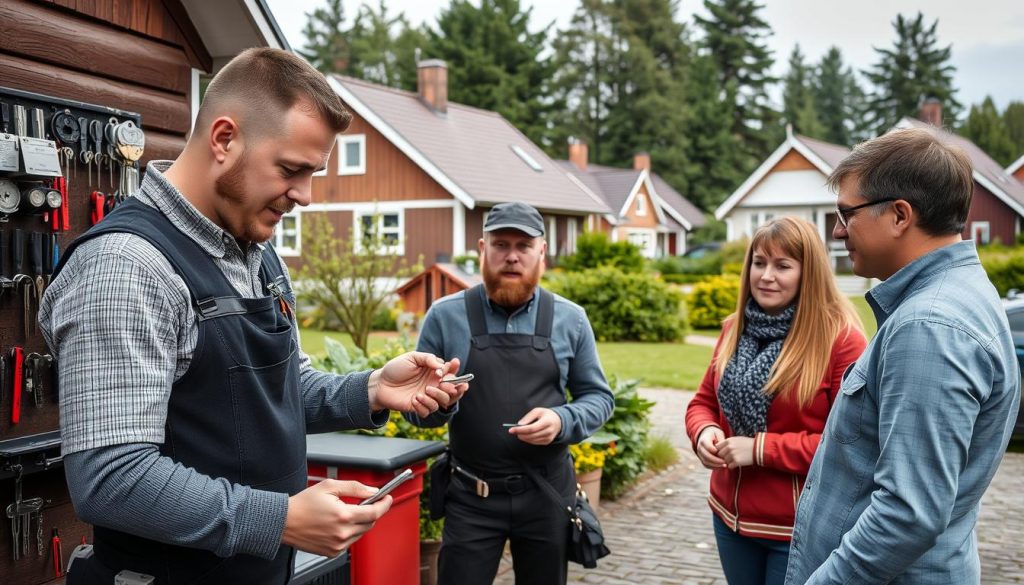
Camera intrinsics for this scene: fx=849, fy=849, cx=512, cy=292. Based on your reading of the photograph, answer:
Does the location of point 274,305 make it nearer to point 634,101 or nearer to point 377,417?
point 377,417

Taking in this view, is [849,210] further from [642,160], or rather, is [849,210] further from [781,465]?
[642,160]

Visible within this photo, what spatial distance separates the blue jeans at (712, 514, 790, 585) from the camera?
3281 millimetres

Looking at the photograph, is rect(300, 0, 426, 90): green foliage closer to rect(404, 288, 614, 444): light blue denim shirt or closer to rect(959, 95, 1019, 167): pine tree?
rect(959, 95, 1019, 167): pine tree

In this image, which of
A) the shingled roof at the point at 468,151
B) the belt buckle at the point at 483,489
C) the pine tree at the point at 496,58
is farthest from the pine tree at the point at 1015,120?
the belt buckle at the point at 483,489

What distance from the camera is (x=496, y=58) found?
50031mm

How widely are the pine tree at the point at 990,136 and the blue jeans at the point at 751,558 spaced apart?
7133 centimetres

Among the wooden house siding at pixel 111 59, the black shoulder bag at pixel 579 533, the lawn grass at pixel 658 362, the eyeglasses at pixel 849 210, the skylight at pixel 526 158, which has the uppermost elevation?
the skylight at pixel 526 158

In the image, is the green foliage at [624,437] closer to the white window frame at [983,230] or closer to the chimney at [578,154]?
the white window frame at [983,230]

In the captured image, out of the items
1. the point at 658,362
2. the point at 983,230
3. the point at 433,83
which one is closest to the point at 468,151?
the point at 433,83

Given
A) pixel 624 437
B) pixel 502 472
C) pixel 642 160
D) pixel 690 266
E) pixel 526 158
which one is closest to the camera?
pixel 502 472

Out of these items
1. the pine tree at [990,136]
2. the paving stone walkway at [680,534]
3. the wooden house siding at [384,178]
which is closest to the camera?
the paving stone walkway at [680,534]

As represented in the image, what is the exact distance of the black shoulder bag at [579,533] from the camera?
3.71 meters

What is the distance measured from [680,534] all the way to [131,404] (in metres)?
5.45

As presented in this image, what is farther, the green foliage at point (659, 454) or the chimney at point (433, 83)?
the chimney at point (433, 83)
